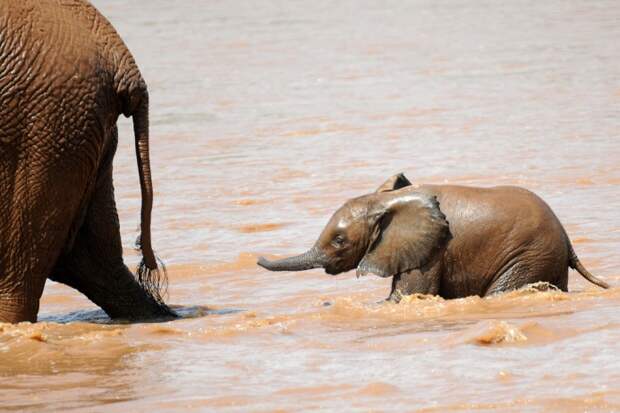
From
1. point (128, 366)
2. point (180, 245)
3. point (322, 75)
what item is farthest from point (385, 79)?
point (128, 366)

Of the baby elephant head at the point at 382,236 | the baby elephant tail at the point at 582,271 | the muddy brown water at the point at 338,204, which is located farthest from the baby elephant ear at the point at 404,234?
the baby elephant tail at the point at 582,271

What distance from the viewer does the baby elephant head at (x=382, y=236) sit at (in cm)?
851

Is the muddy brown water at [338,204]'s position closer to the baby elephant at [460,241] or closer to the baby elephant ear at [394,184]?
the baby elephant at [460,241]

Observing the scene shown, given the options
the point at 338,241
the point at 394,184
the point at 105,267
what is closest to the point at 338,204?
the point at 394,184

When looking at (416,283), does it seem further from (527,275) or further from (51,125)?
(51,125)

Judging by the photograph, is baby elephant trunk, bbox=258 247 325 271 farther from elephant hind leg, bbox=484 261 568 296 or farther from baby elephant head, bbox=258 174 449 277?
elephant hind leg, bbox=484 261 568 296

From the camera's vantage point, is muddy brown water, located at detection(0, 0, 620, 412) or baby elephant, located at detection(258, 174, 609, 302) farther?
baby elephant, located at detection(258, 174, 609, 302)

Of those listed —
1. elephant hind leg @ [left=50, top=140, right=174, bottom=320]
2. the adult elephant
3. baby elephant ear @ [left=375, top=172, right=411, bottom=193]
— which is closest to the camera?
the adult elephant

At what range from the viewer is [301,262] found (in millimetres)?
8898

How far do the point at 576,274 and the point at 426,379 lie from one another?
3137mm

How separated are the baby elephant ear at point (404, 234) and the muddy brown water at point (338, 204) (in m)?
0.23

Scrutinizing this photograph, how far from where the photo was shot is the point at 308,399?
256 inches

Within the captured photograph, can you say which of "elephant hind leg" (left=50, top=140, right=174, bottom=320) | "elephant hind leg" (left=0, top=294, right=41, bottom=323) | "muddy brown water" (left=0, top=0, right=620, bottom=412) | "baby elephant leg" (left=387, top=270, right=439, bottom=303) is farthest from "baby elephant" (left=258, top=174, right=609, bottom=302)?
"elephant hind leg" (left=0, top=294, right=41, bottom=323)

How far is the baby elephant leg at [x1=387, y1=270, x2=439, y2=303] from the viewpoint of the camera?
337 inches
